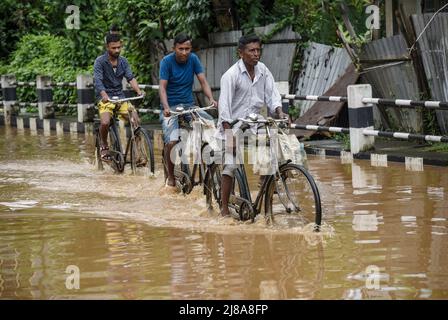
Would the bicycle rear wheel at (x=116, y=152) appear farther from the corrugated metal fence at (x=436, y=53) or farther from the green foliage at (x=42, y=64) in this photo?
the green foliage at (x=42, y=64)

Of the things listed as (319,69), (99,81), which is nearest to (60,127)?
(319,69)

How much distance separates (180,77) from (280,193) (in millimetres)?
3148

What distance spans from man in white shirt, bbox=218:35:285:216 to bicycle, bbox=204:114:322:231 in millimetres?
107

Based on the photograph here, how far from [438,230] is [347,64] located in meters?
8.78

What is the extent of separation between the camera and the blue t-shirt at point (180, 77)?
12.0 meters

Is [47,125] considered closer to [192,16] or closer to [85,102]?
[85,102]

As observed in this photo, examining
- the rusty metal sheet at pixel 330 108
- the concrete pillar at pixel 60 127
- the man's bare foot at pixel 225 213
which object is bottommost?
the man's bare foot at pixel 225 213

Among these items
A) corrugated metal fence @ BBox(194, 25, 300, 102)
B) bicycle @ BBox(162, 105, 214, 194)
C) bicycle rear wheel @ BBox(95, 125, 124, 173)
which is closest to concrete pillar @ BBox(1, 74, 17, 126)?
corrugated metal fence @ BBox(194, 25, 300, 102)

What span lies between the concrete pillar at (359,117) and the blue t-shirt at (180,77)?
3.51m

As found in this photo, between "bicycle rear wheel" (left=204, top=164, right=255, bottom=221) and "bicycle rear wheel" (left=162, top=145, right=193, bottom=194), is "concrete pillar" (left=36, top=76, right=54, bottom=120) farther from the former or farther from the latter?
"bicycle rear wheel" (left=204, top=164, right=255, bottom=221)

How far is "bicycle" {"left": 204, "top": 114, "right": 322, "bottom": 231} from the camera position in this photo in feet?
29.6

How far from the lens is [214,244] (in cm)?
910

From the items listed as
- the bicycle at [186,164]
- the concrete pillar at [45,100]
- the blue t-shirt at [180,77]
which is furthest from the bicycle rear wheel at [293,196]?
the concrete pillar at [45,100]
